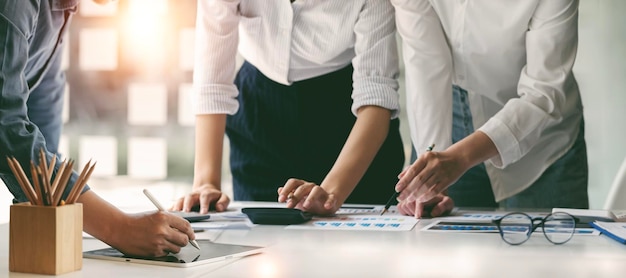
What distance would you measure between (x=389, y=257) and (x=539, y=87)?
0.83m

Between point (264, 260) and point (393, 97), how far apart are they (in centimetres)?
87

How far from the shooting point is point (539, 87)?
1.73 meters

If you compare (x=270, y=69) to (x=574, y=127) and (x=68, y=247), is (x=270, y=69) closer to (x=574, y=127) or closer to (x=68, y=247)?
(x=574, y=127)

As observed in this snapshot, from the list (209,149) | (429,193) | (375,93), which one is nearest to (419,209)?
(429,193)

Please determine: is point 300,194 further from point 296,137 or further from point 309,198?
point 296,137

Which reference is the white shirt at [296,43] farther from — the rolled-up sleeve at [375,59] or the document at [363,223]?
the document at [363,223]

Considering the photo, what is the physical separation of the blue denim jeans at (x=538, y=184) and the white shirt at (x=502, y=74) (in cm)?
4

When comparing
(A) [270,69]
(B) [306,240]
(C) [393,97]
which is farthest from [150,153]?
(B) [306,240]

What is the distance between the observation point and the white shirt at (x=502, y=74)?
5.68 feet

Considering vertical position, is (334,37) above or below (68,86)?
above

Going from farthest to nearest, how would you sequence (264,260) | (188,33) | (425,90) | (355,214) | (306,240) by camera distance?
(188,33), (425,90), (355,214), (306,240), (264,260)

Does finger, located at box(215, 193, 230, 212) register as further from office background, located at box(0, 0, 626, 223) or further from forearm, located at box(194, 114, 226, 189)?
office background, located at box(0, 0, 626, 223)

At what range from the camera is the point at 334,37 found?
1907mm

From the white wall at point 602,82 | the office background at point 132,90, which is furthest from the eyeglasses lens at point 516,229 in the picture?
the office background at point 132,90
